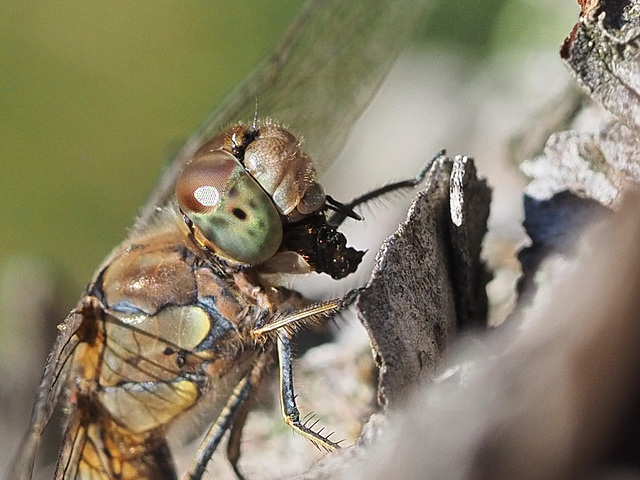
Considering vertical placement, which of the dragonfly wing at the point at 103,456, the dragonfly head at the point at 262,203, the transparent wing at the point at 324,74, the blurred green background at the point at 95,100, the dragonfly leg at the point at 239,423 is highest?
the blurred green background at the point at 95,100

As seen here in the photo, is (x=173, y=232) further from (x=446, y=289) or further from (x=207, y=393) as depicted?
(x=446, y=289)

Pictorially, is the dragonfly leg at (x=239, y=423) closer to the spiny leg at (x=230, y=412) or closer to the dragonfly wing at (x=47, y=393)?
the spiny leg at (x=230, y=412)

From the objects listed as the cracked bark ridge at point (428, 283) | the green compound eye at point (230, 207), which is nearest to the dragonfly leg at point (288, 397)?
the green compound eye at point (230, 207)

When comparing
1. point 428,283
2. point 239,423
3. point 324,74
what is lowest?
point 428,283

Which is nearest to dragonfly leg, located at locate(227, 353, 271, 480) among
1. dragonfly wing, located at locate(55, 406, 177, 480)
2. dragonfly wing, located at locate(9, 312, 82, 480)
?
dragonfly wing, located at locate(55, 406, 177, 480)

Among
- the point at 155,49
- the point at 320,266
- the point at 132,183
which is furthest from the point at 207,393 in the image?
the point at 155,49

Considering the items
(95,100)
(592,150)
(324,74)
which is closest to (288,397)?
(592,150)

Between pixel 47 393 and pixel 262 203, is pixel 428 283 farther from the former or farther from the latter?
pixel 47 393
